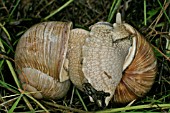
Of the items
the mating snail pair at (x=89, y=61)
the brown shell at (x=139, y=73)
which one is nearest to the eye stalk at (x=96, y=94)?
the mating snail pair at (x=89, y=61)

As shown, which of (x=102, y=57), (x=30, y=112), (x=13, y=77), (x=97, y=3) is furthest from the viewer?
(x=97, y=3)

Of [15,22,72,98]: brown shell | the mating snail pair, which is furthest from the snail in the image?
[15,22,72,98]: brown shell

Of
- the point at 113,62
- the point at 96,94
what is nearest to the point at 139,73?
the point at 113,62

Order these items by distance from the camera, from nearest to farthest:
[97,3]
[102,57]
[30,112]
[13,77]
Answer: [102,57], [30,112], [13,77], [97,3]

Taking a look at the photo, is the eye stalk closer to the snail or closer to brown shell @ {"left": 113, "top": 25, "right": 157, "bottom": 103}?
the snail

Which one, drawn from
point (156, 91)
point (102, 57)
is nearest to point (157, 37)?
point (156, 91)

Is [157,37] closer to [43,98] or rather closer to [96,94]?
[96,94]

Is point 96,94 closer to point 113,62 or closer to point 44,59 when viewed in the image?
point 113,62
